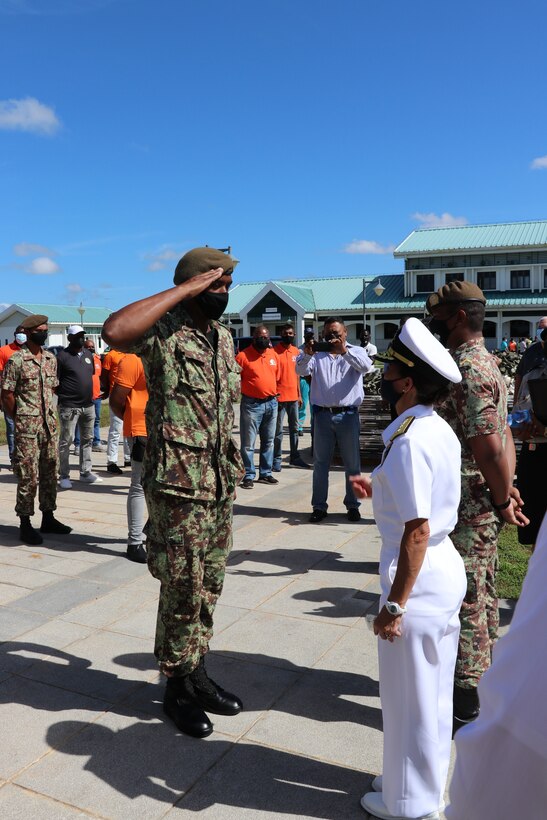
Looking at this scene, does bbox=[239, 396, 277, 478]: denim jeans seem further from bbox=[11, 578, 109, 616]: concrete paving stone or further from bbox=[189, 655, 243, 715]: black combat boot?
bbox=[189, 655, 243, 715]: black combat boot

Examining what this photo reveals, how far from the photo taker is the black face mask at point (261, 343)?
9156 millimetres

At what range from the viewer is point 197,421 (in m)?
3.04

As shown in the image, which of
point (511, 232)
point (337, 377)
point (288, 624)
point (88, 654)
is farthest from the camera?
point (511, 232)

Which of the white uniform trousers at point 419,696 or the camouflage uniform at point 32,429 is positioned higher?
the camouflage uniform at point 32,429

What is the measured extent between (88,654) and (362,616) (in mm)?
1738

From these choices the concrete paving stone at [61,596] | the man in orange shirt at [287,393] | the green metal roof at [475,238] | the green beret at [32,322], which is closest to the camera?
the concrete paving stone at [61,596]

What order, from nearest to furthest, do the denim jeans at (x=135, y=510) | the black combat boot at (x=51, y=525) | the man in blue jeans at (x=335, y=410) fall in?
the denim jeans at (x=135, y=510), the black combat boot at (x=51, y=525), the man in blue jeans at (x=335, y=410)

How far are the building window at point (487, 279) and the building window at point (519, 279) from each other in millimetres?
1188

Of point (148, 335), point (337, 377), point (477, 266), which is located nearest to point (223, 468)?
point (148, 335)

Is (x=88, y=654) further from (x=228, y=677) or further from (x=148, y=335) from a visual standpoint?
(x=148, y=335)

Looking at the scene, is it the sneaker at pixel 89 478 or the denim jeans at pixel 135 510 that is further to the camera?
the sneaker at pixel 89 478

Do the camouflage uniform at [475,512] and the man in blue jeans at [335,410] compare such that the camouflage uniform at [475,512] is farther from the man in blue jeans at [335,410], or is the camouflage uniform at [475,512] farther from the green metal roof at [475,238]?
the green metal roof at [475,238]

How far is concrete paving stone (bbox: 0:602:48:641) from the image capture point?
13.7ft

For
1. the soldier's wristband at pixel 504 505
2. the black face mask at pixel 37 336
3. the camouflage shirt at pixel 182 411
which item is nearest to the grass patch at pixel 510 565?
the soldier's wristband at pixel 504 505
